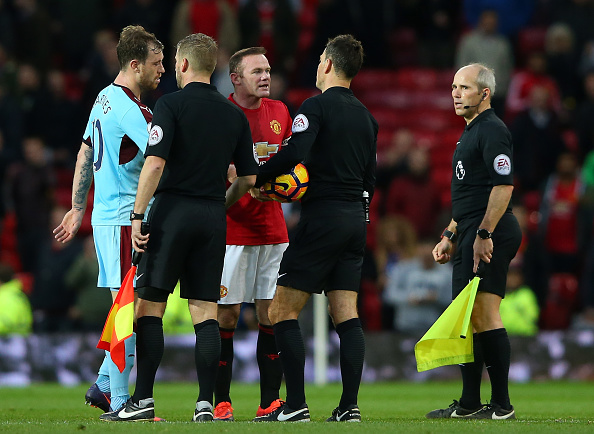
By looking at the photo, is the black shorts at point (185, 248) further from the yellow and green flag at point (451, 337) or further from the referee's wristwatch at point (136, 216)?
the yellow and green flag at point (451, 337)

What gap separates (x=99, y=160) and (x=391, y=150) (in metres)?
8.94

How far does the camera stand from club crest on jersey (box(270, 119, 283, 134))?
7742 mm

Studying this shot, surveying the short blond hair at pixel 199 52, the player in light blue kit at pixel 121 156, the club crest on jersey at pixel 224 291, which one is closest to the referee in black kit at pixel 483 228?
the club crest on jersey at pixel 224 291

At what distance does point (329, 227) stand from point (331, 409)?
2261mm

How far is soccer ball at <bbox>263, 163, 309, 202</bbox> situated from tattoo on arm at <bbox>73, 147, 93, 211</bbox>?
1.35m

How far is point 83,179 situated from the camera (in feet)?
24.8

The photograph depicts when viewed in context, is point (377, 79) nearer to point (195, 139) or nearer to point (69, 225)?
point (69, 225)

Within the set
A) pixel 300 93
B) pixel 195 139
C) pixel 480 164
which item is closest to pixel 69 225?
pixel 195 139

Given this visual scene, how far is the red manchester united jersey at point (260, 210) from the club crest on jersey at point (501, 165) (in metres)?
1.54

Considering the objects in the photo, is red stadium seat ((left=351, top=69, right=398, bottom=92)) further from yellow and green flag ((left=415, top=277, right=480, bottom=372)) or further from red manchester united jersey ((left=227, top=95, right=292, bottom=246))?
yellow and green flag ((left=415, top=277, right=480, bottom=372))

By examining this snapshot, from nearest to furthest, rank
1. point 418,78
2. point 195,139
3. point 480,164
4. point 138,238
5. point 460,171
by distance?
point 138,238 → point 195,139 → point 480,164 → point 460,171 → point 418,78

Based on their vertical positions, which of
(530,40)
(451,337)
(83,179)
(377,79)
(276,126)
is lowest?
(451,337)

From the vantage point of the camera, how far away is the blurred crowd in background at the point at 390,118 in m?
13.6

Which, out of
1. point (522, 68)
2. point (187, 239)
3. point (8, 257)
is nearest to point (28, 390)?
point (8, 257)
